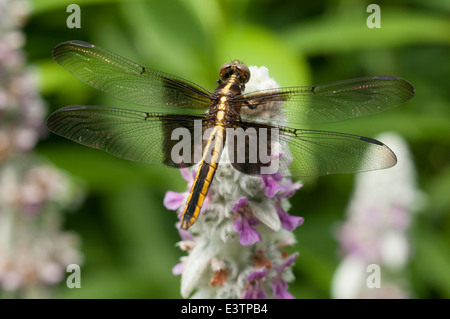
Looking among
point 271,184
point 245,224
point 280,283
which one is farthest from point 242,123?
point 280,283

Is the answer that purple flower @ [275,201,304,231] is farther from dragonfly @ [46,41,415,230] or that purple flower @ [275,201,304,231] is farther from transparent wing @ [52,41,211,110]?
transparent wing @ [52,41,211,110]

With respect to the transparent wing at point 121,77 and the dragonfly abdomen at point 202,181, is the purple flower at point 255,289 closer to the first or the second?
the dragonfly abdomen at point 202,181

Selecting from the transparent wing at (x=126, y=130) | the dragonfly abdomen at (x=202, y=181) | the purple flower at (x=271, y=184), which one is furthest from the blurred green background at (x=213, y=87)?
the purple flower at (x=271, y=184)

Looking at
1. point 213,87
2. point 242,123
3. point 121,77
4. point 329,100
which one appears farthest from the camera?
point 213,87

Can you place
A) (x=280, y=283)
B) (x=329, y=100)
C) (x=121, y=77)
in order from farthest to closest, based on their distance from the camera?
(x=121, y=77), (x=329, y=100), (x=280, y=283)

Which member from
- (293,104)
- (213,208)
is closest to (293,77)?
(293,104)

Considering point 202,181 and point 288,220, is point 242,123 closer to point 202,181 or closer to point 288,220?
point 202,181
